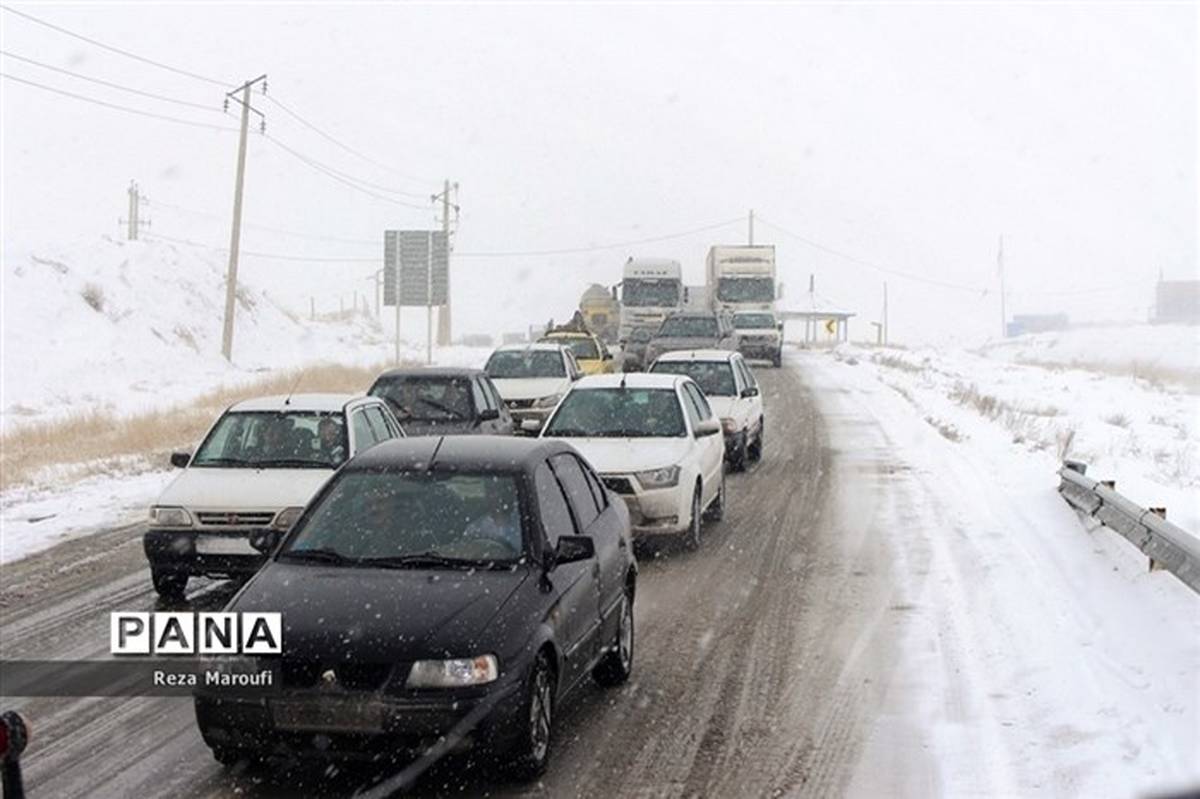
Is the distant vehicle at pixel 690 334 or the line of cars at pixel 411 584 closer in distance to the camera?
the line of cars at pixel 411 584

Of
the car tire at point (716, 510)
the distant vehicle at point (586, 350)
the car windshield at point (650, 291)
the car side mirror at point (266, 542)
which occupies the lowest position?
the car tire at point (716, 510)

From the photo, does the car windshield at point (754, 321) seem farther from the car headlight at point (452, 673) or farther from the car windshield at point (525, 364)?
the car headlight at point (452, 673)

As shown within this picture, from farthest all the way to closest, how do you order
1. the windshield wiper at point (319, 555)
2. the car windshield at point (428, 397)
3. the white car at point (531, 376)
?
the white car at point (531, 376), the car windshield at point (428, 397), the windshield wiper at point (319, 555)

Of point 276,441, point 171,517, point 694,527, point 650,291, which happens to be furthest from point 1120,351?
point 171,517

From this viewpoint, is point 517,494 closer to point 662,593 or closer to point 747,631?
point 747,631

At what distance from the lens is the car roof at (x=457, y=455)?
6945 millimetres

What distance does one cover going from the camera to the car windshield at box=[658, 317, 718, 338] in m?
35.2

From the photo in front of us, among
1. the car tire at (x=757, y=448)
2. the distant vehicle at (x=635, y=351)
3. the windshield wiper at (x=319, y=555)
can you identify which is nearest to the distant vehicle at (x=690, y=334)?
the distant vehicle at (x=635, y=351)

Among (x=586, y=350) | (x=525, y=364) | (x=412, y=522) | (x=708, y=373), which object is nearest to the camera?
(x=412, y=522)

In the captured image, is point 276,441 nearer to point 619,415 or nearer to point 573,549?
point 619,415

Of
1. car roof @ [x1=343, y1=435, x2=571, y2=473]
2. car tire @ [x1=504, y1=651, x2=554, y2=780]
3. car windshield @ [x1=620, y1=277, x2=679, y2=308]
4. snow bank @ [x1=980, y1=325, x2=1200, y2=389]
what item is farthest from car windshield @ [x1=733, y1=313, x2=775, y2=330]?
car tire @ [x1=504, y1=651, x2=554, y2=780]

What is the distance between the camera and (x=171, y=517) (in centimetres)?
989

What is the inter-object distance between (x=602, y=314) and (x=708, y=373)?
39.5 m

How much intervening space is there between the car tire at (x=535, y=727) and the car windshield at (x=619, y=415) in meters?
6.86
